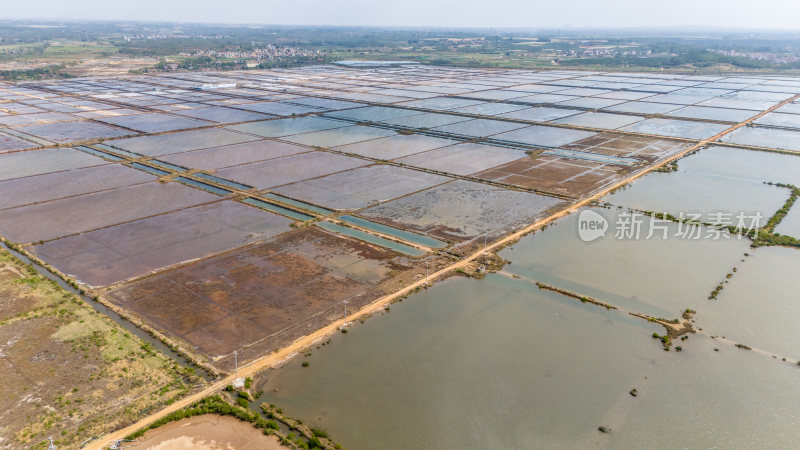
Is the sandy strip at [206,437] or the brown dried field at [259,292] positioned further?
the brown dried field at [259,292]

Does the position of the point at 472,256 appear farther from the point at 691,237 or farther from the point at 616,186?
the point at 616,186
